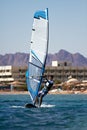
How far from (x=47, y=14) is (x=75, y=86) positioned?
14580 centimetres

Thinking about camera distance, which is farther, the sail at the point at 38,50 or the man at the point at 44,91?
the man at the point at 44,91

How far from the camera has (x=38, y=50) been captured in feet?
172

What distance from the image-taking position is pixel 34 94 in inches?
2106

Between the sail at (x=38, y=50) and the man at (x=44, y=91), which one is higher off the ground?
the sail at (x=38, y=50)

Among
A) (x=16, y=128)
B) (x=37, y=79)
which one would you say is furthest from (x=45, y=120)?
(x=37, y=79)

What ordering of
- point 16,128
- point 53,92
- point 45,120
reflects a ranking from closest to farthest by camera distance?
point 16,128 < point 45,120 < point 53,92

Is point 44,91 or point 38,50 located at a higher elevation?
point 38,50

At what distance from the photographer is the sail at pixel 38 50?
2046 inches

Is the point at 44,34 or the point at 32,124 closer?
the point at 32,124

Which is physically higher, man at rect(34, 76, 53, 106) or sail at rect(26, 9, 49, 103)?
sail at rect(26, 9, 49, 103)

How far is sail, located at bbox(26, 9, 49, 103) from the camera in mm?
51969

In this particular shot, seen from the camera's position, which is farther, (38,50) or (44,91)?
(44,91)

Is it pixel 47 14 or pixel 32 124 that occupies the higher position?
pixel 47 14

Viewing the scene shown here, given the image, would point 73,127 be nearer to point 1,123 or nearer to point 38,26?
point 1,123
